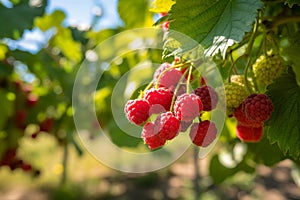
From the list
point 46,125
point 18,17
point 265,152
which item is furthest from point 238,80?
point 46,125

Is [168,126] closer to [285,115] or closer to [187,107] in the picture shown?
[187,107]

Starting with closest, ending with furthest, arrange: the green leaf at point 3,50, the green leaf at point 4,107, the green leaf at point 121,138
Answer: the green leaf at point 121,138, the green leaf at point 4,107, the green leaf at point 3,50

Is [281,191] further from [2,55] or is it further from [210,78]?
[210,78]

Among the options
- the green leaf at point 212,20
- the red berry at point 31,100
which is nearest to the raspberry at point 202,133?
the green leaf at point 212,20

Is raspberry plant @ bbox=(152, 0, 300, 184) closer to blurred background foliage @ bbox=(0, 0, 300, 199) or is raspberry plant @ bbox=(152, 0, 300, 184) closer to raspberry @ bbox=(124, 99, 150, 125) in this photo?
raspberry @ bbox=(124, 99, 150, 125)

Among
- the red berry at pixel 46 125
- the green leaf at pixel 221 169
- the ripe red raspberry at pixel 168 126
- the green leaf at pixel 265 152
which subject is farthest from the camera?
the red berry at pixel 46 125

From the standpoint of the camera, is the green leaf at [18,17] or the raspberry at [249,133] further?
the green leaf at [18,17]

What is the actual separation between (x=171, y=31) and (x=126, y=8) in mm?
900

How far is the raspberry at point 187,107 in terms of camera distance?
60 centimetres

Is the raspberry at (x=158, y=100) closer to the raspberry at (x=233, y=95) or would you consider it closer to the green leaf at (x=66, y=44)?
the raspberry at (x=233, y=95)

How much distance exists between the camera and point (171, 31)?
65 cm

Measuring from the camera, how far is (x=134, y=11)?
1505mm

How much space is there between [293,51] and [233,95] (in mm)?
127

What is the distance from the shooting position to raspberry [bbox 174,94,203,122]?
600 mm
